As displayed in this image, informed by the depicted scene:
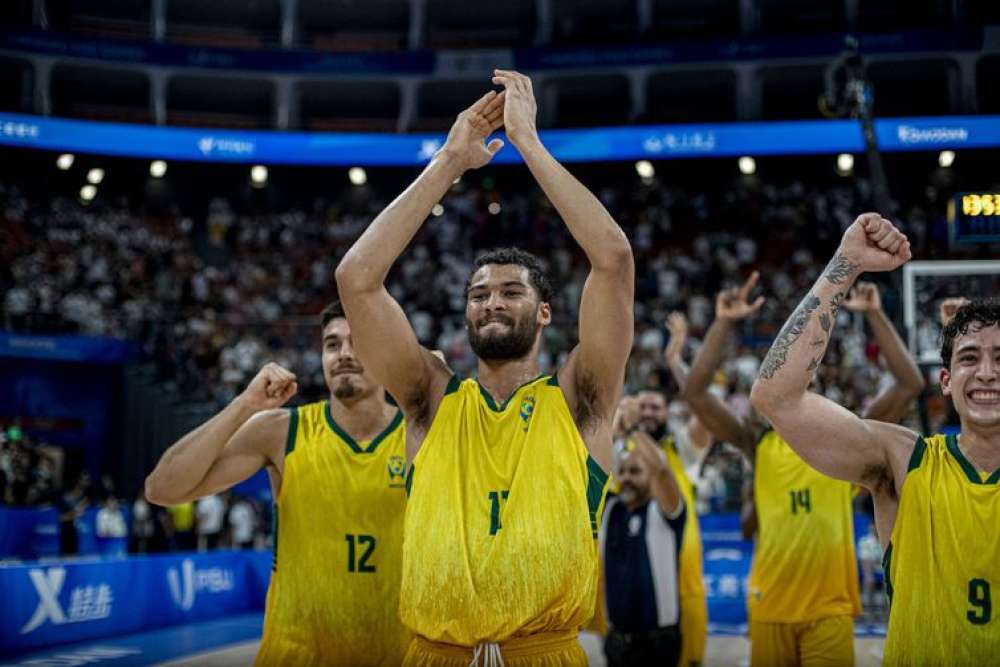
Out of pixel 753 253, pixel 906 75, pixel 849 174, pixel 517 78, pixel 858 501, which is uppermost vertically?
pixel 906 75

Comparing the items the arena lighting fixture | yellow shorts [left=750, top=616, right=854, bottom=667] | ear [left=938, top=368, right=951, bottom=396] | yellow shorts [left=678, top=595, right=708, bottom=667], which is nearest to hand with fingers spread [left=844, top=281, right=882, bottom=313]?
ear [left=938, top=368, right=951, bottom=396]

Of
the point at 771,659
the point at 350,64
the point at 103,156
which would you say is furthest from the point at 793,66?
the point at 771,659

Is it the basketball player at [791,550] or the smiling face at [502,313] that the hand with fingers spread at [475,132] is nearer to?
the smiling face at [502,313]

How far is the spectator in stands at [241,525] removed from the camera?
18.7 metres

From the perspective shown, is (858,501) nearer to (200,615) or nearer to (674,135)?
(200,615)

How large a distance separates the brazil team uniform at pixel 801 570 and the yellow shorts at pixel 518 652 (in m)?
3.22

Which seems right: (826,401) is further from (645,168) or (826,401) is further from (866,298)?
(645,168)

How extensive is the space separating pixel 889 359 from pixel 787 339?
2.03m

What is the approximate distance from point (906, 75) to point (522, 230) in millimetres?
11693

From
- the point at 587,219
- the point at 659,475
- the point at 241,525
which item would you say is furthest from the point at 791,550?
the point at 241,525

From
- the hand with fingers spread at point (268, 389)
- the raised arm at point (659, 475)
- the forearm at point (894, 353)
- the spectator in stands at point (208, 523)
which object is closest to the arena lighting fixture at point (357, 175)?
the spectator in stands at point (208, 523)

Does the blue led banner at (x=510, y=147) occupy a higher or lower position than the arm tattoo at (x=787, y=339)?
higher

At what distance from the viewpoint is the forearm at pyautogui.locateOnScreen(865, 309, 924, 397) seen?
5242 mm

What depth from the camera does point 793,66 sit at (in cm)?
2867
